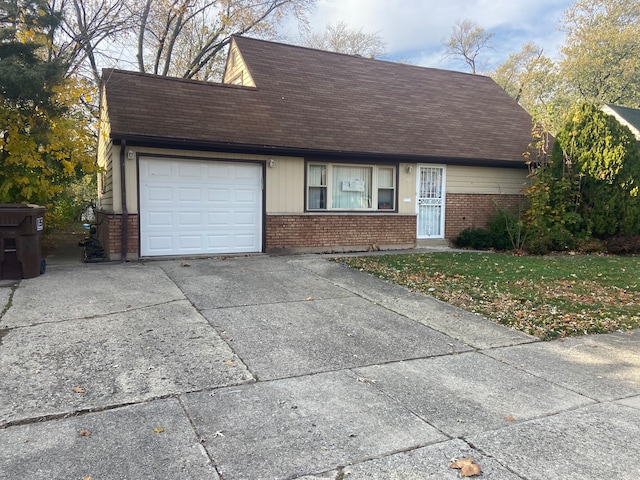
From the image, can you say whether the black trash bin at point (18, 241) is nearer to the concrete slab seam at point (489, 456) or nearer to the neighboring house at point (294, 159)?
the neighboring house at point (294, 159)

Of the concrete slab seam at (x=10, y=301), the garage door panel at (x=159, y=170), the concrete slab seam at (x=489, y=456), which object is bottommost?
the concrete slab seam at (x=489, y=456)

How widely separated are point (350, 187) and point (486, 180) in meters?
4.46

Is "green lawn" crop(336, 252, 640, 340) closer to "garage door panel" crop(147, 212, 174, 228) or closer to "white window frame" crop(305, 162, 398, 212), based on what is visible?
"white window frame" crop(305, 162, 398, 212)

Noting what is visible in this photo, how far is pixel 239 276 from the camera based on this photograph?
8.31 metres

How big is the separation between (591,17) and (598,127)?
27047mm

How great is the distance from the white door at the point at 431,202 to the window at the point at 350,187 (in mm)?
909

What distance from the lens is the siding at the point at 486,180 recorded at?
43.2 ft

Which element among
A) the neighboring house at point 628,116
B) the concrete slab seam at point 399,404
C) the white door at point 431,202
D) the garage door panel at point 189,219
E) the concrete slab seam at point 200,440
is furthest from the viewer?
the neighboring house at point 628,116

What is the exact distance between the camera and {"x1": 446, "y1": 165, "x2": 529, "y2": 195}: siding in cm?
1316

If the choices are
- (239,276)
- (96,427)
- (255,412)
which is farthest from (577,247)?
(96,427)

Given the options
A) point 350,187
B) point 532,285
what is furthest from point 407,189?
point 532,285

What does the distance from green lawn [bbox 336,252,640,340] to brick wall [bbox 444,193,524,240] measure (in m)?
1.70

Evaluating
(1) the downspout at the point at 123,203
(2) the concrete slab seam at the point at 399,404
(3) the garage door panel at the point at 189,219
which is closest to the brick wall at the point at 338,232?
(3) the garage door panel at the point at 189,219

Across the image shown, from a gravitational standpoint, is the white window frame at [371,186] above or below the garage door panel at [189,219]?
above
